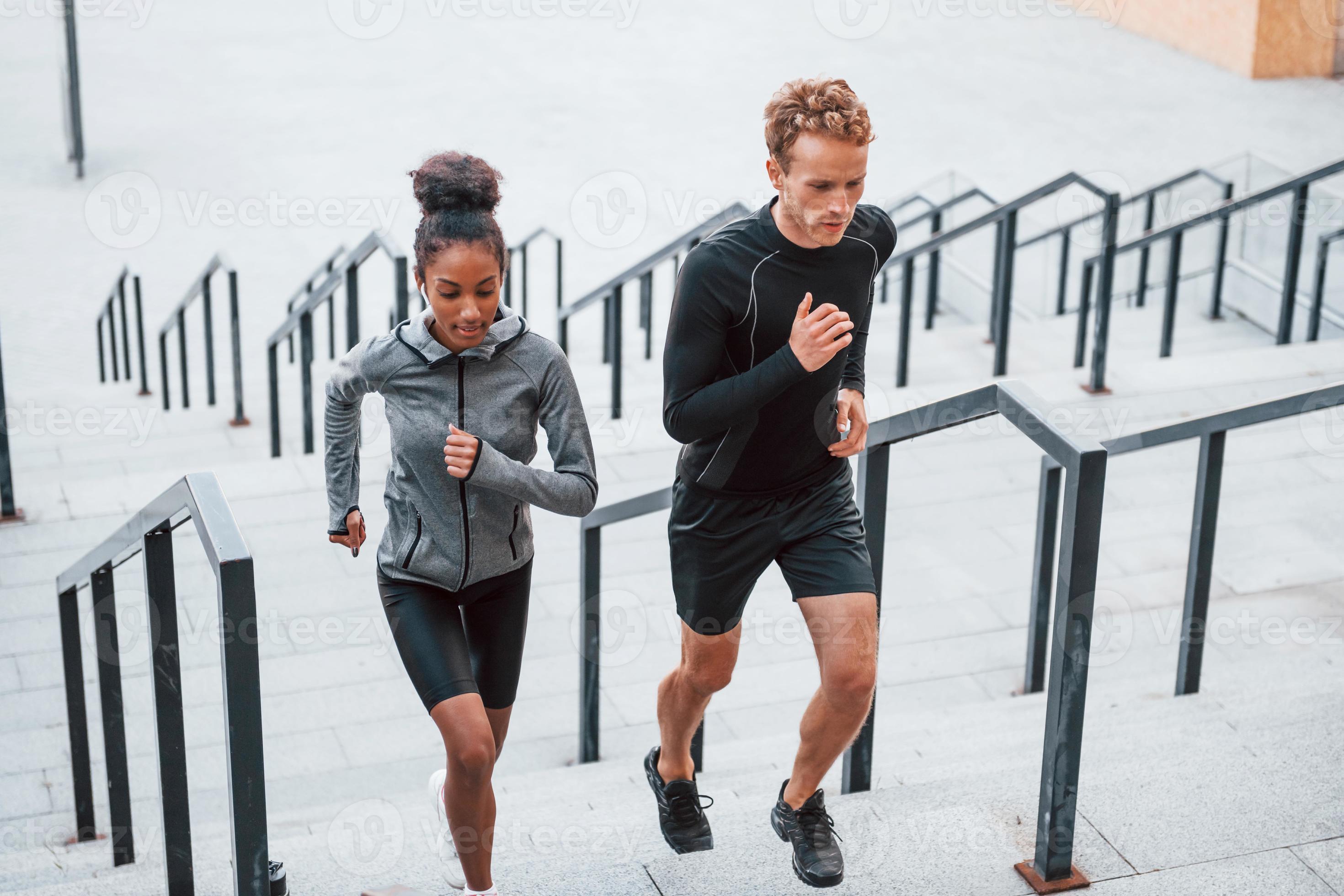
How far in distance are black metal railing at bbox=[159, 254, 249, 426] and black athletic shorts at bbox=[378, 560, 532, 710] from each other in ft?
16.3

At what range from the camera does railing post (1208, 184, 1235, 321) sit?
8664 mm

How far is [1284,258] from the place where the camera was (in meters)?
8.48

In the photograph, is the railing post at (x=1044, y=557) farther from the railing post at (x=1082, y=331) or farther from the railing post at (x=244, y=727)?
the railing post at (x=1082, y=331)

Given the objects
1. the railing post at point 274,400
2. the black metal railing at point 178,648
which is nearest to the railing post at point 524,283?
the railing post at point 274,400

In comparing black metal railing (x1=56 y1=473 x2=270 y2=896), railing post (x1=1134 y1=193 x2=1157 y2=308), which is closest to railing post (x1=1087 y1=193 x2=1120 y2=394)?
railing post (x1=1134 y1=193 x2=1157 y2=308)

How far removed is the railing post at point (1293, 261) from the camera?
800 centimetres

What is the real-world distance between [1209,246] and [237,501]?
6.02m

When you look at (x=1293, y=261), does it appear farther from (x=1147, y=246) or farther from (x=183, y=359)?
(x=183, y=359)

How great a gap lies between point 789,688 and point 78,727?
2124 mm

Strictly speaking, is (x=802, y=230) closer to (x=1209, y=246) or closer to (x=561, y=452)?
(x=561, y=452)

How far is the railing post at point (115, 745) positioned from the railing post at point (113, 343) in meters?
6.31

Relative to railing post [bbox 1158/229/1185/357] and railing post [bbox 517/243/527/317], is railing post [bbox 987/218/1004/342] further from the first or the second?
railing post [bbox 517/243/527/317]

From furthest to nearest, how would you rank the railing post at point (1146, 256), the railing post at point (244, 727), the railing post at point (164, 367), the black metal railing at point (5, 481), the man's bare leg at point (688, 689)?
the railing post at point (1146, 256), the railing post at point (164, 367), the black metal railing at point (5, 481), the man's bare leg at point (688, 689), the railing post at point (244, 727)

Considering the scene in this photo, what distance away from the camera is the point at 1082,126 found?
14.4 m
